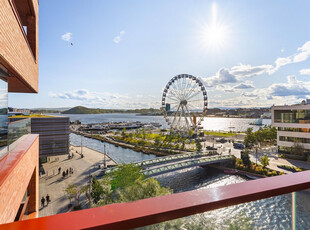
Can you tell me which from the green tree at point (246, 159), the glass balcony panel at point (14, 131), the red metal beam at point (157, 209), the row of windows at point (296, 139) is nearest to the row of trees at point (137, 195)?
the red metal beam at point (157, 209)

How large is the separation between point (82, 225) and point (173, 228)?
1.92 ft

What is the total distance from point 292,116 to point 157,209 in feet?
116

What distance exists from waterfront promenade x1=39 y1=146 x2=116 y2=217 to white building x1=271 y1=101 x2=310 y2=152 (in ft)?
86.8

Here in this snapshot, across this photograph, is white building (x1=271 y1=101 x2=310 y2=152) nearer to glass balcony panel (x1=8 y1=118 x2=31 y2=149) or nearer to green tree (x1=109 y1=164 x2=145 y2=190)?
green tree (x1=109 y1=164 x2=145 y2=190)

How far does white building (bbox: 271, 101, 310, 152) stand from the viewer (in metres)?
28.6

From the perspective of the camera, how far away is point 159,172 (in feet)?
69.0

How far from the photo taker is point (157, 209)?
3.20 ft

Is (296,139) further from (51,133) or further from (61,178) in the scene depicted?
(51,133)

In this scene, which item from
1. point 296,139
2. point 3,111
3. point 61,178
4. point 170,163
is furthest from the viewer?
point 296,139

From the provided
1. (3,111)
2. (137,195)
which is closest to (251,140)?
(137,195)

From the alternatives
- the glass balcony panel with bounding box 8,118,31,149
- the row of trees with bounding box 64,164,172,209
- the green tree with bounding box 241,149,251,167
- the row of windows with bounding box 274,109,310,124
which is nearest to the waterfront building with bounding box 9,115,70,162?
the row of trees with bounding box 64,164,172,209

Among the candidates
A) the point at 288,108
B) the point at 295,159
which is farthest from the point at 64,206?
the point at 288,108

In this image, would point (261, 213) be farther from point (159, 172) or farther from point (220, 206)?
point (159, 172)


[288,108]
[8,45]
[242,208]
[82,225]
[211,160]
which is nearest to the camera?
[82,225]
